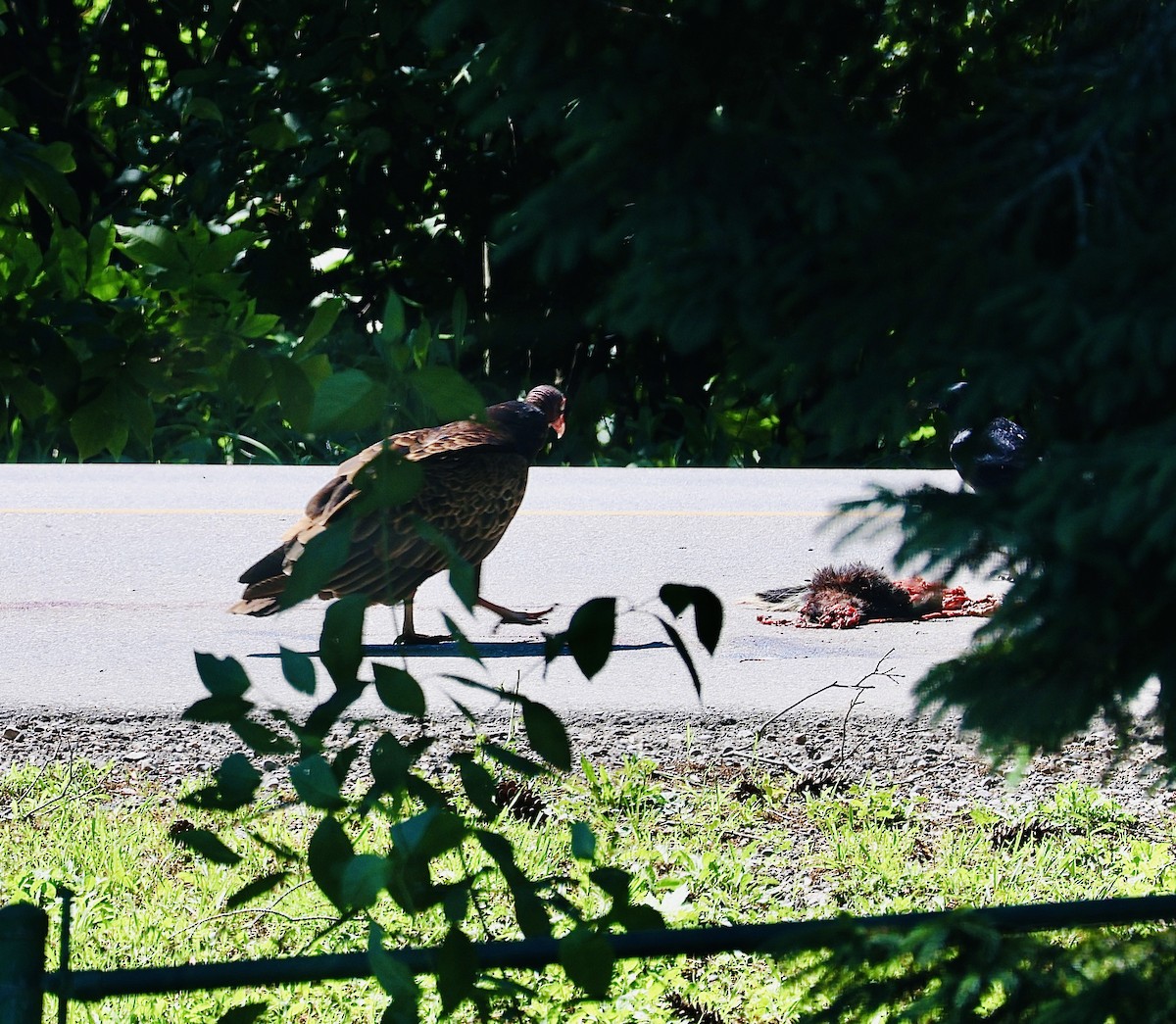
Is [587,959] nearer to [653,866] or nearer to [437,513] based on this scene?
[653,866]

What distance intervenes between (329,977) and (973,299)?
0.92 metres

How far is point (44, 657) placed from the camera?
196 inches

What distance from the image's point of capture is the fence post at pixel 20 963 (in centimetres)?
132

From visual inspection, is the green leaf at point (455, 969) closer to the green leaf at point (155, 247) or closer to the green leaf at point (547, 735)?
the green leaf at point (547, 735)

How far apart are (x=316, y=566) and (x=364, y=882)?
32 cm

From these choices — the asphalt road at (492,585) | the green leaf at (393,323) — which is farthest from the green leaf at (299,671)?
the asphalt road at (492,585)

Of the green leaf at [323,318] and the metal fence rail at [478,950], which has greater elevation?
the green leaf at [323,318]

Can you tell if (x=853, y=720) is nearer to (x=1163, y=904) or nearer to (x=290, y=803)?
(x=290, y=803)

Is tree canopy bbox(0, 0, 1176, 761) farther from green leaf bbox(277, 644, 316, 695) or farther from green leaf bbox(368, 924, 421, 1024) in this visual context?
green leaf bbox(368, 924, 421, 1024)

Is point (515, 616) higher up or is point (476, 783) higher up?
point (476, 783)

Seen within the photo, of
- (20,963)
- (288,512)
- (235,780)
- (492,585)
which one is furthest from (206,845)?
(288,512)

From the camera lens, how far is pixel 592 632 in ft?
4.86

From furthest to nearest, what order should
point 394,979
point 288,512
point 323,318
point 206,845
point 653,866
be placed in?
point 288,512, point 653,866, point 323,318, point 206,845, point 394,979

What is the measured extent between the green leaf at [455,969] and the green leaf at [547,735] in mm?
215
